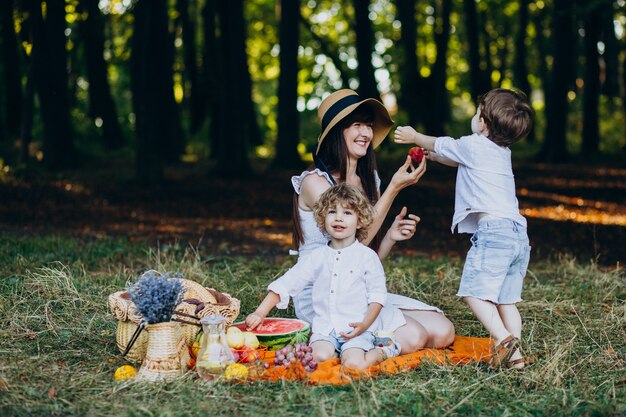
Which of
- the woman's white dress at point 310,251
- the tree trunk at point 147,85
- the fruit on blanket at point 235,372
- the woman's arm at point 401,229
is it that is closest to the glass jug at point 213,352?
the fruit on blanket at point 235,372

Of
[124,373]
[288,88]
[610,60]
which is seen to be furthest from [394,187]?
[610,60]

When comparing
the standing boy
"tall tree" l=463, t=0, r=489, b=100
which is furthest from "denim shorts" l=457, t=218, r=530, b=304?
"tall tree" l=463, t=0, r=489, b=100

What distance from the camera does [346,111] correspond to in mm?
5414

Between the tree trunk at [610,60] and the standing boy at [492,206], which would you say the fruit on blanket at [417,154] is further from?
the tree trunk at [610,60]

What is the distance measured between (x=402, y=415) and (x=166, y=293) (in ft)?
4.74

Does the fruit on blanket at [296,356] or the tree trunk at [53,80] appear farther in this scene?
the tree trunk at [53,80]

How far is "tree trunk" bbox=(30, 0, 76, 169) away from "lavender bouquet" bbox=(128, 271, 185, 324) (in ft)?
38.7

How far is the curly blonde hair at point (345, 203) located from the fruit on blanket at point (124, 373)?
140 centimetres

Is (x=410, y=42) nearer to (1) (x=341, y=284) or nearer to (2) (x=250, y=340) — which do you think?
(1) (x=341, y=284)

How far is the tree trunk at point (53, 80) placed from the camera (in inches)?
604

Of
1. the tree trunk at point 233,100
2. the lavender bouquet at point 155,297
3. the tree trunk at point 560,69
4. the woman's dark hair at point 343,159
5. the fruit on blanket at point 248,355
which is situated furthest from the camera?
the tree trunk at point 560,69

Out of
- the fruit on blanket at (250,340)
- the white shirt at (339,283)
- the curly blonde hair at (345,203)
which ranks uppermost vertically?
the curly blonde hair at (345,203)

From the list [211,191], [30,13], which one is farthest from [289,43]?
[30,13]

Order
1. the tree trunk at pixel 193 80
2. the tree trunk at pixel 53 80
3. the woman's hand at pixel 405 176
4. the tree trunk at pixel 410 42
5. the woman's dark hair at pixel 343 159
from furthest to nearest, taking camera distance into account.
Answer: the tree trunk at pixel 193 80 → the tree trunk at pixel 410 42 → the tree trunk at pixel 53 80 → the woman's dark hair at pixel 343 159 → the woman's hand at pixel 405 176
